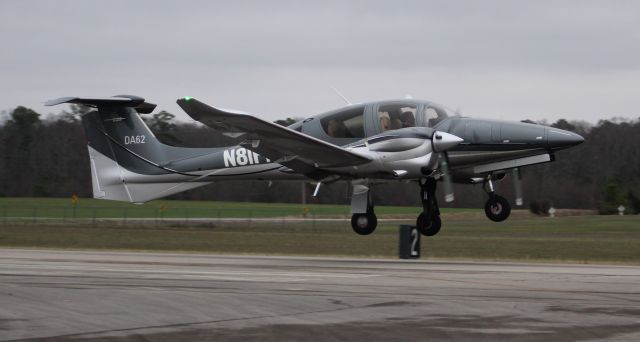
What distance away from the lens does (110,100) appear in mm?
28406

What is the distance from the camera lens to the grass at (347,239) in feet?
123

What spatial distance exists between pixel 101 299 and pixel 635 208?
229 feet

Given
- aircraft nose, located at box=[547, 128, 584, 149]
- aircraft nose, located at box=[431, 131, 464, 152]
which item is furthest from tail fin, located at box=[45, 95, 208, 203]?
aircraft nose, located at box=[547, 128, 584, 149]

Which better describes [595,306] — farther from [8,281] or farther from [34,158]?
[34,158]

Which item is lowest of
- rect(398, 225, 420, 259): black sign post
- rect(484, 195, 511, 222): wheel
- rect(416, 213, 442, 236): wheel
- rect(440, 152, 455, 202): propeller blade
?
rect(398, 225, 420, 259): black sign post

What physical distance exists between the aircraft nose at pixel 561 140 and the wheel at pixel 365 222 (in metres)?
5.18

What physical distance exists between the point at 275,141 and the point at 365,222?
357 centimetres

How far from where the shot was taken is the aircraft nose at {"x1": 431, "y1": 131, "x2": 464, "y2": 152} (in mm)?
23594

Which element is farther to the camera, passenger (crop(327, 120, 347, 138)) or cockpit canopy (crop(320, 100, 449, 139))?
passenger (crop(327, 120, 347, 138))

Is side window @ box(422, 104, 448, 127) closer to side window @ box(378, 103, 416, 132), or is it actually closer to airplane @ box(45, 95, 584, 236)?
airplane @ box(45, 95, 584, 236)

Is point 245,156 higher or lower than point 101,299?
higher

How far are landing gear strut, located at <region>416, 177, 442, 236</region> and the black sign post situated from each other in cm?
170

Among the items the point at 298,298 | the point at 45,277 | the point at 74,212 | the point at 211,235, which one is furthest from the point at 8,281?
the point at 74,212

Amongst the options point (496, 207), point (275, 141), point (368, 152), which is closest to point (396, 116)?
point (368, 152)
